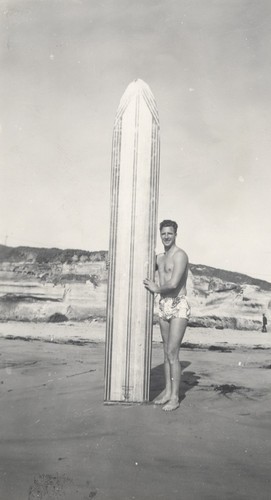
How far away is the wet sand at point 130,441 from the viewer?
7.54 ft

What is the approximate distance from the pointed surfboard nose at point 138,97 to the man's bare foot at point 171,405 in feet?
7.47

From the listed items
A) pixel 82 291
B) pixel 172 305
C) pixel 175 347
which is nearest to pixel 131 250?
pixel 172 305

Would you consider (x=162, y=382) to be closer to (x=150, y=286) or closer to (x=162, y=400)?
(x=162, y=400)

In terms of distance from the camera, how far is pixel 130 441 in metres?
2.83

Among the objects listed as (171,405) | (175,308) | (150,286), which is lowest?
(171,405)

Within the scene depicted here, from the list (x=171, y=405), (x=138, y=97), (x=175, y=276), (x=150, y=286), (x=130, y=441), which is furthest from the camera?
(x=138, y=97)

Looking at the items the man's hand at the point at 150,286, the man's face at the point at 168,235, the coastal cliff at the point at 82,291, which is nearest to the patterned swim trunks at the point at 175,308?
the man's hand at the point at 150,286

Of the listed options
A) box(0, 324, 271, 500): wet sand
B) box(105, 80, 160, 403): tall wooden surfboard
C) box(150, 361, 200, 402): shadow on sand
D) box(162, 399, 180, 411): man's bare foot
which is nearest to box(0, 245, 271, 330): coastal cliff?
box(150, 361, 200, 402): shadow on sand

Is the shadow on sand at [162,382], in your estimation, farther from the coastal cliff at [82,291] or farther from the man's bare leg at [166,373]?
the coastal cliff at [82,291]

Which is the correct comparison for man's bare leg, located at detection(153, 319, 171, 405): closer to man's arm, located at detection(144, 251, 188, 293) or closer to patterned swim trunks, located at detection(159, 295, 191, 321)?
patterned swim trunks, located at detection(159, 295, 191, 321)

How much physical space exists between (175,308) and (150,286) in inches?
10.4

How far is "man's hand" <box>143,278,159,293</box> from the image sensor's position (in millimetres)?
3779

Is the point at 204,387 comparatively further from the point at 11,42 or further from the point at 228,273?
the point at 228,273

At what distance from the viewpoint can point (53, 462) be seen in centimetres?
254
